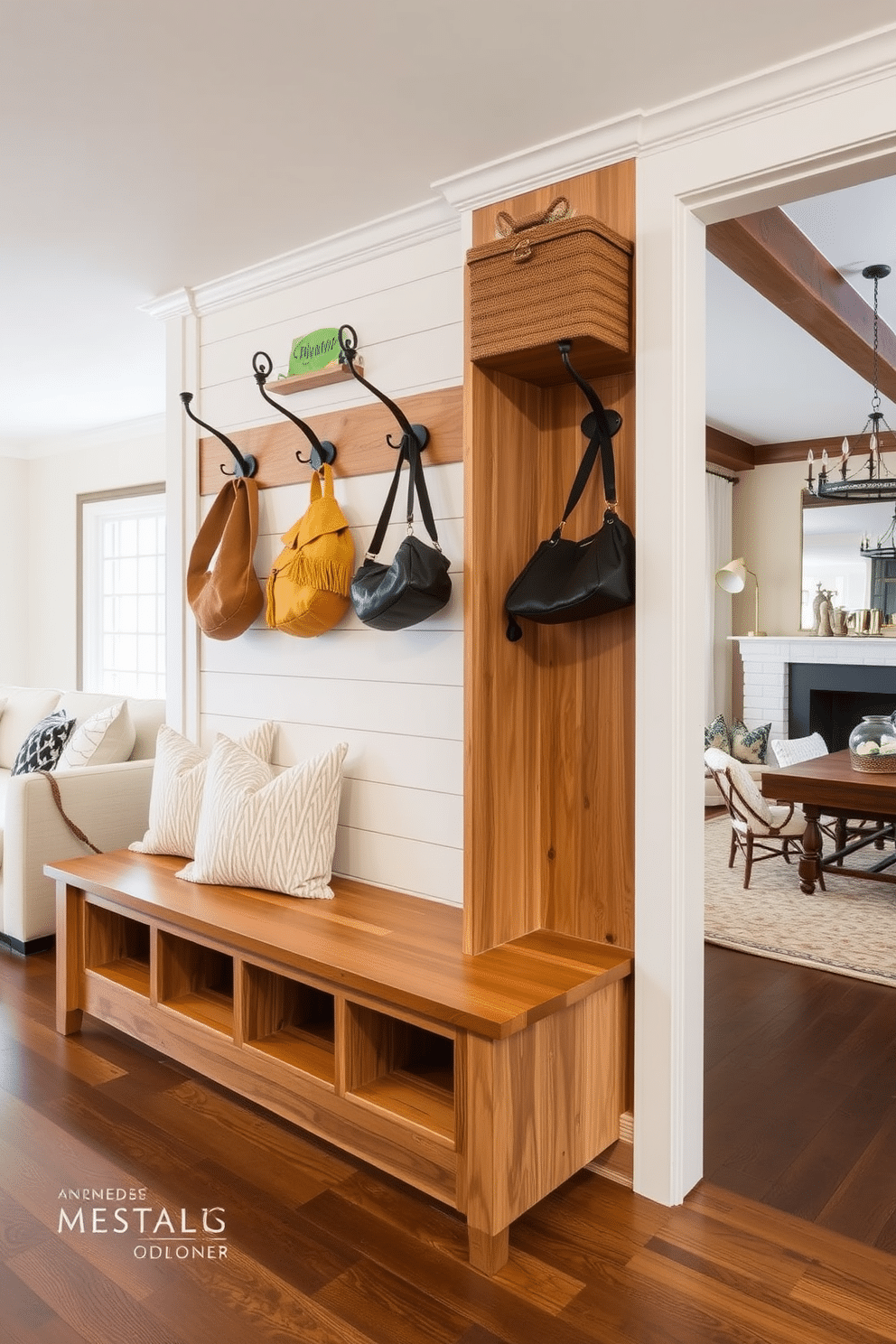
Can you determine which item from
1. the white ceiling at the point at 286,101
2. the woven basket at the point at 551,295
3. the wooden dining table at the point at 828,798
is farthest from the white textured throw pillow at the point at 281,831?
the wooden dining table at the point at 828,798

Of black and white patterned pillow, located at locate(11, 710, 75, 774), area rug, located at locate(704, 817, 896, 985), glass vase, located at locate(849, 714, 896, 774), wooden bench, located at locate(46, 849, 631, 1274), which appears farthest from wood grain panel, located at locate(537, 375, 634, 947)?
glass vase, located at locate(849, 714, 896, 774)

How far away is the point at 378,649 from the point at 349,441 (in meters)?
0.61

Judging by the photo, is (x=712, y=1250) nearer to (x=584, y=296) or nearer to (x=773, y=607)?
(x=584, y=296)

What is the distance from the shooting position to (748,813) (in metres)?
4.72

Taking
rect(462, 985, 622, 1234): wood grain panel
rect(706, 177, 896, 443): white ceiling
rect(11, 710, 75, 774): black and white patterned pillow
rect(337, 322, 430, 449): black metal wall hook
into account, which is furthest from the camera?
rect(11, 710, 75, 774): black and white patterned pillow

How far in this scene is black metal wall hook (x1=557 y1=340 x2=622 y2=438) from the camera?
6.63 ft

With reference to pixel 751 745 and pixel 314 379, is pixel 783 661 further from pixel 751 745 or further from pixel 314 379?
pixel 314 379

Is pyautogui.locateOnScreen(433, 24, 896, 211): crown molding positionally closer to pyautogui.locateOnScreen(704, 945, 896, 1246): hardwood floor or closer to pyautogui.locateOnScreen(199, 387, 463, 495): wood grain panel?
pyautogui.locateOnScreen(199, 387, 463, 495): wood grain panel

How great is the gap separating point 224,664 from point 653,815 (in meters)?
1.67

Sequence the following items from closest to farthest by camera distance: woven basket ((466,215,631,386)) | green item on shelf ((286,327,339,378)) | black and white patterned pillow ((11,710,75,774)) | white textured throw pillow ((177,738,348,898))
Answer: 1. woven basket ((466,215,631,386))
2. white textured throw pillow ((177,738,348,898))
3. green item on shelf ((286,327,339,378))
4. black and white patterned pillow ((11,710,75,774))

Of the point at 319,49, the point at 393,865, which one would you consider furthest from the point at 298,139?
the point at 393,865

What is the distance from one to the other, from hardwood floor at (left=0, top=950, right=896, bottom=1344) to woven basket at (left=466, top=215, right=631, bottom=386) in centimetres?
186

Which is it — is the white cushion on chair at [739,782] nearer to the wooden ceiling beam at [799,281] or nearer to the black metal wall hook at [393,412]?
the wooden ceiling beam at [799,281]

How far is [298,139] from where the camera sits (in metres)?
2.28
